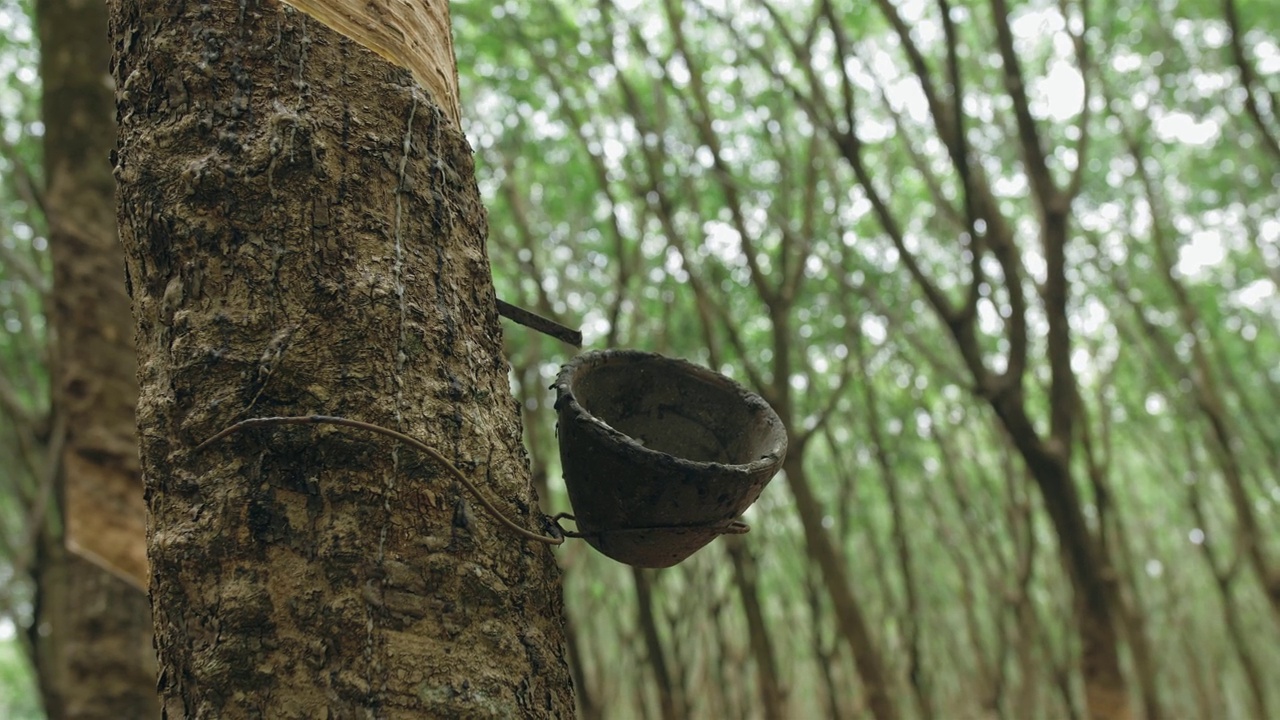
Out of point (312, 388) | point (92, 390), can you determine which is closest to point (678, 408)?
point (312, 388)

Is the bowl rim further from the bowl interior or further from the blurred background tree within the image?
the blurred background tree

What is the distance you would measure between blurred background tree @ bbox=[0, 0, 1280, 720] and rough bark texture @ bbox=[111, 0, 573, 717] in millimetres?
2608

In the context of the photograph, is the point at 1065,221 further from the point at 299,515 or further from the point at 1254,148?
the point at 1254,148

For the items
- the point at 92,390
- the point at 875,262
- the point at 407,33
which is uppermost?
the point at 875,262

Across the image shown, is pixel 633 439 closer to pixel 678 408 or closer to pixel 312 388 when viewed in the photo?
pixel 678 408

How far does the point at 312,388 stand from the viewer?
0.99 m

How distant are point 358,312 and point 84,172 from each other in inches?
104

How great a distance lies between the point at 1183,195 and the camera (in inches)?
405

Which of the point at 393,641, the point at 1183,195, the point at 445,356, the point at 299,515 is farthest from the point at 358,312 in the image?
the point at 1183,195

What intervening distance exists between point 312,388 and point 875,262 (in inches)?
294

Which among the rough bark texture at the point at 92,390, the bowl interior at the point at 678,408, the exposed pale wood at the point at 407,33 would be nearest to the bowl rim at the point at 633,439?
the bowl interior at the point at 678,408

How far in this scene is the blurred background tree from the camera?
12.0ft

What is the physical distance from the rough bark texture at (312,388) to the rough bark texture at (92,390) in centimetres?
203

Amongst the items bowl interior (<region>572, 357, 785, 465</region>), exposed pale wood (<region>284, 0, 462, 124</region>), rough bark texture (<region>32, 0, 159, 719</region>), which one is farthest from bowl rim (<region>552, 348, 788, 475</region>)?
rough bark texture (<region>32, 0, 159, 719</region>)
